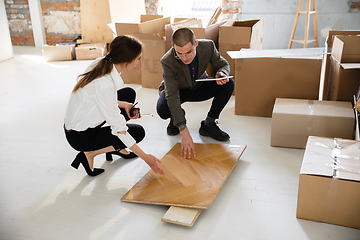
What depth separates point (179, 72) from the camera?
2502 mm

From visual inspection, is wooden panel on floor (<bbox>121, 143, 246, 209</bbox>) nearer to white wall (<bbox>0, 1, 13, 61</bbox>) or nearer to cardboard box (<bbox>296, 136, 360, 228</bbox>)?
cardboard box (<bbox>296, 136, 360, 228</bbox>)

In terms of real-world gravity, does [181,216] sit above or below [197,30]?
→ below

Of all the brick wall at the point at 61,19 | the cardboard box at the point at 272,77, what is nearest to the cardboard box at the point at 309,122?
the cardboard box at the point at 272,77

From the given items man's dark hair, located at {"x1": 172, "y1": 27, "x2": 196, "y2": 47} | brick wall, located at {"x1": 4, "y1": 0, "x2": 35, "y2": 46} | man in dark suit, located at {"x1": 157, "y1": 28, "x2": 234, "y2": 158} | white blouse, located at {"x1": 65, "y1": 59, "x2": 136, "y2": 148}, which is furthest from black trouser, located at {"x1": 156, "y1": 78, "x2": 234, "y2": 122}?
brick wall, located at {"x1": 4, "y1": 0, "x2": 35, "y2": 46}

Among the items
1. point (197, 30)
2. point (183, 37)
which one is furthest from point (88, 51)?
point (183, 37)

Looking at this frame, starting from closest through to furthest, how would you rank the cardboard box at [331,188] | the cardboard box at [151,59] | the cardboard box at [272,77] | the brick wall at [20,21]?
the cardboard box at [331,188], the cardboard box at [272,77], the cardboard box at [151,59], the brick wall at [20,21]

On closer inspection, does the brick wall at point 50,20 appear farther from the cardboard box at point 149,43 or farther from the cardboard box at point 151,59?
the cardboard box at point 151,59

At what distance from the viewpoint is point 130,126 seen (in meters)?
2.21

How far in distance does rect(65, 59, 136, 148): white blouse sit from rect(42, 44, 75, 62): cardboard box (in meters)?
3.68

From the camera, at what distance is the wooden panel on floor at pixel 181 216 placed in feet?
5.48

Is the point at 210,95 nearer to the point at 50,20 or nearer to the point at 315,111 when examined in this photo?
the point at 315,111

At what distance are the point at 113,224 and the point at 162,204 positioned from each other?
0.26 m

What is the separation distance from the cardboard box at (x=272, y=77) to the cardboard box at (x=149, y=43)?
1028mm

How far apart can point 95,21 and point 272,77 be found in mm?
3674
